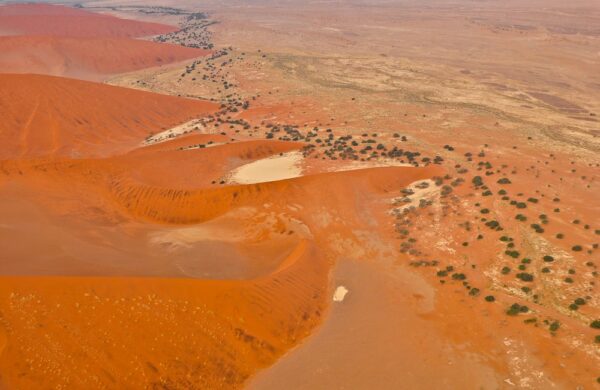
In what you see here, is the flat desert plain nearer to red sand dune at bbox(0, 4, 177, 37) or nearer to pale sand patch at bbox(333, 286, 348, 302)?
pale sand patch at bbox(333, 286, 348, 302)

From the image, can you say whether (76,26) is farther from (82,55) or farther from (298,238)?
(298,238)

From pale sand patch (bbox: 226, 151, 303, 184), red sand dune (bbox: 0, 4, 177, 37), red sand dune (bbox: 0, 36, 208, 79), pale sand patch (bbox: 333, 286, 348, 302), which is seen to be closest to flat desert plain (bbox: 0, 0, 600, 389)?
pale sand patch (bbox: 333, 286, 348, 302)

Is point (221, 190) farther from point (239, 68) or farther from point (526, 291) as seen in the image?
point (239, 68)

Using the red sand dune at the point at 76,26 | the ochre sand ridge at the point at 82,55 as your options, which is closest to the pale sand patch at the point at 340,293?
the ochre sand ridge at the point at 82,55

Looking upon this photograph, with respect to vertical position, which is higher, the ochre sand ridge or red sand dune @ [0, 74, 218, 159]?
the ochre sand ridge

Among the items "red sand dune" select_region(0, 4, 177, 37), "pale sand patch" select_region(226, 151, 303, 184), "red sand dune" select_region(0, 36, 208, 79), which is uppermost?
"red sand dune" select_region(0, 4, 177, 37)

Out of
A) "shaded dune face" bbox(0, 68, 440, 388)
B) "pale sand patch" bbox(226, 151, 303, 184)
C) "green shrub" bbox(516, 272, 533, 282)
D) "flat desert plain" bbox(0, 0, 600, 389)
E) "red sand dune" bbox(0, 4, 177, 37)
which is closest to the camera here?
"shaded dune face" bbox(0, 68, 440, 388)
